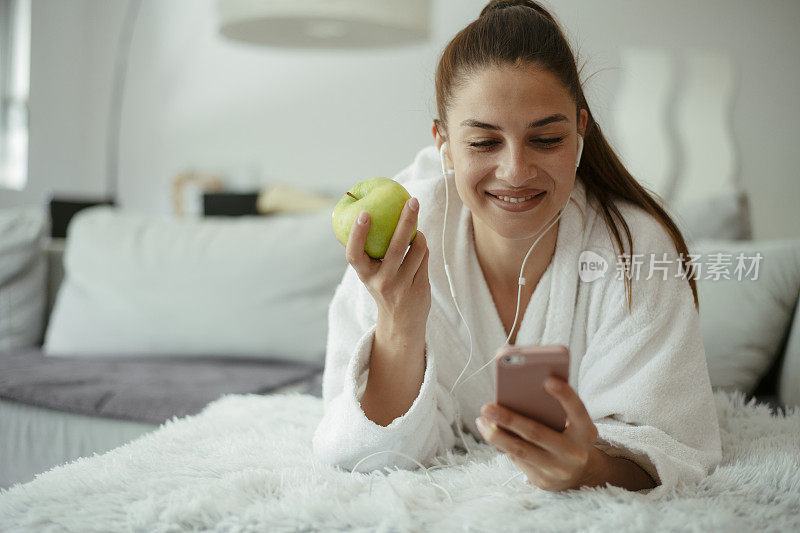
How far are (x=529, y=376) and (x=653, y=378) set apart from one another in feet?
1.00

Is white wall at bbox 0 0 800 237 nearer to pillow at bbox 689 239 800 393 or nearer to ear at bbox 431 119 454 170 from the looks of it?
pillow at bbox 689 239 800 393

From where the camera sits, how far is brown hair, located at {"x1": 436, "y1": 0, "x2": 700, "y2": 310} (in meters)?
0.97

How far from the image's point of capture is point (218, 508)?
806mm

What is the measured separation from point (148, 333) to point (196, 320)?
16 cm

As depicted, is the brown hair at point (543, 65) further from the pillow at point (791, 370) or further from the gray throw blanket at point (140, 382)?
the gray throw blanket at point (140, 382)

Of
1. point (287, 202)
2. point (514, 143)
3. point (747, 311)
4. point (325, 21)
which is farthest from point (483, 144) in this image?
point (287, 202)

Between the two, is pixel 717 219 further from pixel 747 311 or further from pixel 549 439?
pixel 549 439

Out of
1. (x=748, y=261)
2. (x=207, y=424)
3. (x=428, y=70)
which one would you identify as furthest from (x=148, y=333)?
(x=748, y=261)

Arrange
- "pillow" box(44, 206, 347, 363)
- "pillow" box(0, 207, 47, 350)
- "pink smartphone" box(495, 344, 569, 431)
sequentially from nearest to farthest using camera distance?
"pink smartphone" box(495, 344, 569, 431) → "pillow" box(44, 206, 347, 363) → "pillow" box(0, 207, 47, 350)

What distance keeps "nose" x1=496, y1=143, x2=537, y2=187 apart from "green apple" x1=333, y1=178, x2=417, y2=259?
136 mm

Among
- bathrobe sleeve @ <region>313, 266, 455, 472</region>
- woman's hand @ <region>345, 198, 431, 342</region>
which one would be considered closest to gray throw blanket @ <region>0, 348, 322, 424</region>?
bathrobe sleeve @ <region>313, 266, 455, 472</region>

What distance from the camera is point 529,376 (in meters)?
0.73

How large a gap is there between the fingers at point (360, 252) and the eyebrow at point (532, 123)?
21 centimetres

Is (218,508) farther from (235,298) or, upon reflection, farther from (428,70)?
(235,298)
